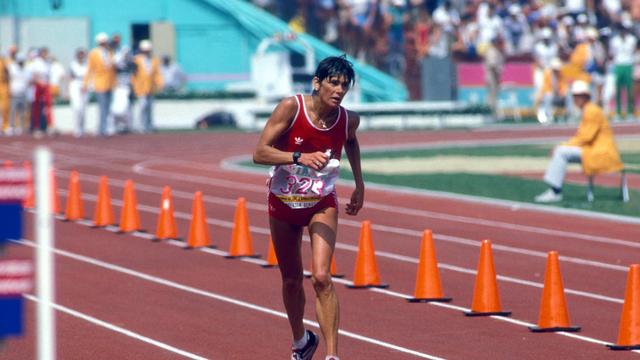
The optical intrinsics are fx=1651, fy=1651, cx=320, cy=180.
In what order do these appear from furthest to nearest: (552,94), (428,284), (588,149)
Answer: (552,94), (588,149), (428,284)

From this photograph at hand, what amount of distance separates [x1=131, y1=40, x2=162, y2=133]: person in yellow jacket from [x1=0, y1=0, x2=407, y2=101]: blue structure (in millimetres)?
4572

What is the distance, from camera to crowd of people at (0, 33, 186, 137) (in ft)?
119

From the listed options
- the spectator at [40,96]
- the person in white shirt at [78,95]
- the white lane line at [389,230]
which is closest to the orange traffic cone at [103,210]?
the white lane line at [389,230]

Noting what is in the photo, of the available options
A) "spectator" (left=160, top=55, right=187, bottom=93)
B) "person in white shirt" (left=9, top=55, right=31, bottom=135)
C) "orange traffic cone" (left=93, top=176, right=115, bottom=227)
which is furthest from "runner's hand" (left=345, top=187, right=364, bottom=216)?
"spectator" (left=160, top=55, right=187, bottom=93)

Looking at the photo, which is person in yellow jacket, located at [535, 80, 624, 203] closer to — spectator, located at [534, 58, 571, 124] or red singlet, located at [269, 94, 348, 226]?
red singlet, located at [269, 94, 348, 226]

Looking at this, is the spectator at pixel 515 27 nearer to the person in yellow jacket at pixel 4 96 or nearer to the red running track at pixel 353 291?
the person in yellow jacket at pixel 4 96

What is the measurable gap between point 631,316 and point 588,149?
32.9 feet

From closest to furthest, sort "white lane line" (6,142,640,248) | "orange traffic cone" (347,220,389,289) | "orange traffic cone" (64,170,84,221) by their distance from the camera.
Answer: "orange traffic cone" (347,220,389,289) < "white lane line" (6,142,640,248) < "orange traffic cone" (64,170,84,221)

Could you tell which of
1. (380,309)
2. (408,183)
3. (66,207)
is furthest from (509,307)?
(408,183)

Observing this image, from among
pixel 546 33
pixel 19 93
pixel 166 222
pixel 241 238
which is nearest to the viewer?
pixel 241 238

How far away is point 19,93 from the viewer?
3750cm

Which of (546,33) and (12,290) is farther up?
(546,33)

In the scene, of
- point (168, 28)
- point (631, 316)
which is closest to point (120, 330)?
point (631, 316)

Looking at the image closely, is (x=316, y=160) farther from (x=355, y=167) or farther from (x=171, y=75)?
(x=171, y=75)
